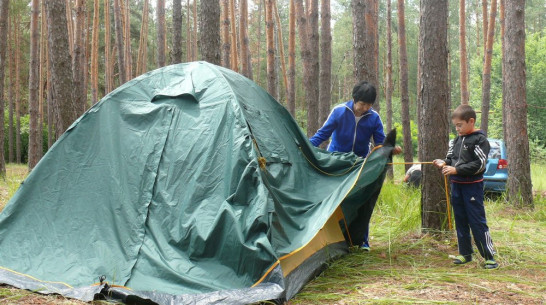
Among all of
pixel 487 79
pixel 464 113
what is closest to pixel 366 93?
pixel 464 113

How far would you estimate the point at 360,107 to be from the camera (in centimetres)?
523

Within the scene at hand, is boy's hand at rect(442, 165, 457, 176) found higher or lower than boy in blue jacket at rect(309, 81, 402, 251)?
→ lower

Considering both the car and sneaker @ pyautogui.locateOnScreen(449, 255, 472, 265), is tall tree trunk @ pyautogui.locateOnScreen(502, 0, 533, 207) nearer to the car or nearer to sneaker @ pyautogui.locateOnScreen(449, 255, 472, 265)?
the car

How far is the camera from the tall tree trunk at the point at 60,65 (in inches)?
289

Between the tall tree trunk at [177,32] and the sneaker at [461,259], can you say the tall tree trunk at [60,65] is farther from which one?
the sneaker at [461,259]

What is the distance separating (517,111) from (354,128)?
4.02 meters

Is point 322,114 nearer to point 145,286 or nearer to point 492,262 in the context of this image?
point 492,262

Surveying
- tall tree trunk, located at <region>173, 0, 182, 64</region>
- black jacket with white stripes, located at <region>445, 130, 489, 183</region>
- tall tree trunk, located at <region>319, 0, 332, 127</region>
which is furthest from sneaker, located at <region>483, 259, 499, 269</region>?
tall tree trunk, located at <region>173, 0, 182, 64</region>

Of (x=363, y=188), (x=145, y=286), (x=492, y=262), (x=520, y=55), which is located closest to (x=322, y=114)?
(x=520, y=55)

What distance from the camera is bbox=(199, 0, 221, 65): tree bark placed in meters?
7.55

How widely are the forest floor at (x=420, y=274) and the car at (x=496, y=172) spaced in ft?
11.3

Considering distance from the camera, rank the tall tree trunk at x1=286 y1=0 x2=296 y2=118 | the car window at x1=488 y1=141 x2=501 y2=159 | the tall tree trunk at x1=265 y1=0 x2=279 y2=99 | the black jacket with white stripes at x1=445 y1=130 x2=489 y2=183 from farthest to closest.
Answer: the tall tree trunk at x1=286 y1=0 x2=296 y2=118 < the tall tree trunk at x1=265 y1=0 x2=279 y2=99 < the car window at x1=488 y1=141 x2=501 y2=159 < the black jacket with white stripes at x1=445 y1=130 x2=489 y2=183

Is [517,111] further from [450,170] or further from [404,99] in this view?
[404,99]

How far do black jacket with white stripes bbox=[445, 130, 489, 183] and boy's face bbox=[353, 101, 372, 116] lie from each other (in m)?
0.99
